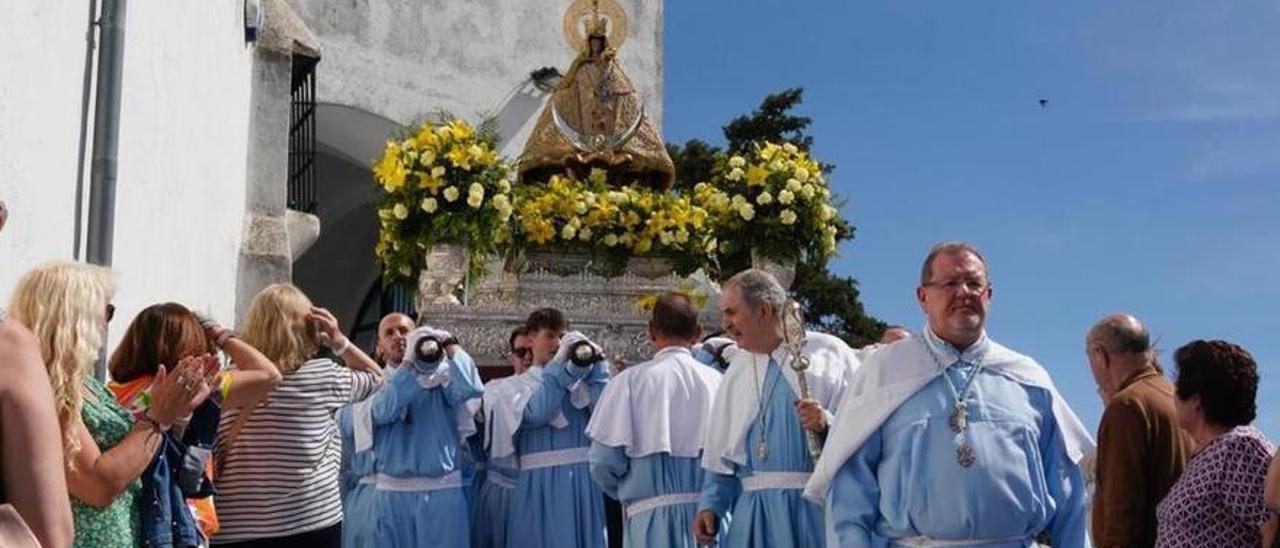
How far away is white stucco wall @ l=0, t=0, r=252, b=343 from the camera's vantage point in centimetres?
621

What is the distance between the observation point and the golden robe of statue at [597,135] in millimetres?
14461

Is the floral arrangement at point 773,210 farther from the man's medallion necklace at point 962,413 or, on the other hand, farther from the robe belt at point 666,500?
the man's medallion necklace at point 962,413

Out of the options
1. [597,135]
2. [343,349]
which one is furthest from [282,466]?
[597,135]

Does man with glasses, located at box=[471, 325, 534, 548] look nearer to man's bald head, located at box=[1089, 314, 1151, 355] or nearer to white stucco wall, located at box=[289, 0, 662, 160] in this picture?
man's bald head, located at box=[1089, 314, 1151, 355]

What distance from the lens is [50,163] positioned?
6.61 metres

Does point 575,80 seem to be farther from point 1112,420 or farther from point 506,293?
point 1112,420

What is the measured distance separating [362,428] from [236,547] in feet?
7.13

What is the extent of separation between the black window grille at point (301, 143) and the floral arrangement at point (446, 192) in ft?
10.0

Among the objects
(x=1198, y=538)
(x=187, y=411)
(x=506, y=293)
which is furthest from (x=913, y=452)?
A: (x=506, y=293)

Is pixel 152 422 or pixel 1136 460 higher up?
pixel 152 422

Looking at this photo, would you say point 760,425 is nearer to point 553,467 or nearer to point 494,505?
point 553,467

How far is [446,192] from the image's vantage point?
1207 cm

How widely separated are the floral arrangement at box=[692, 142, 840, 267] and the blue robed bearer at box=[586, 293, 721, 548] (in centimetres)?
482

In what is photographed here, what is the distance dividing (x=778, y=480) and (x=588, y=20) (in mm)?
11989
